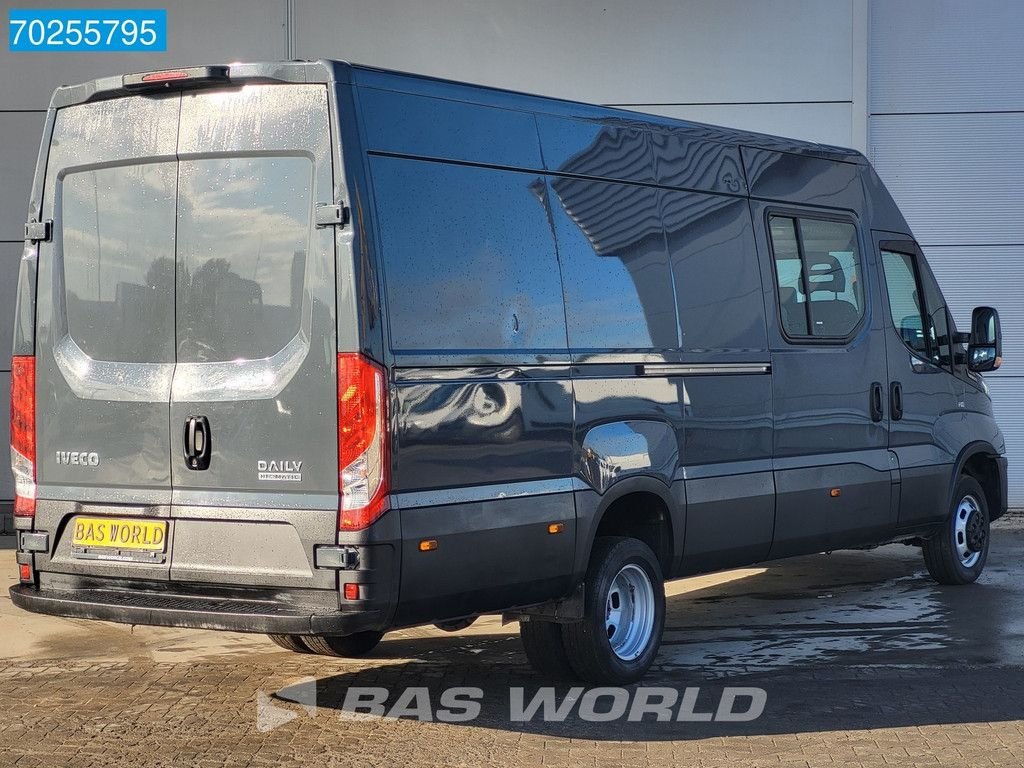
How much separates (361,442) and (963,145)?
9.59 meters

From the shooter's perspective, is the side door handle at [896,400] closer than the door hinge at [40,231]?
No

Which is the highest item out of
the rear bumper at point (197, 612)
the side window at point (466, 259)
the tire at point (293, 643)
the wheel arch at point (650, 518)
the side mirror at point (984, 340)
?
the side window at point (466, 259)

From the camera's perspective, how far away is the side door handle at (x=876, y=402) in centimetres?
881

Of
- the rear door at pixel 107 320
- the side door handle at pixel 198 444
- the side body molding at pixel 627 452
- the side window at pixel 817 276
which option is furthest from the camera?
the side window at pixel 817 276

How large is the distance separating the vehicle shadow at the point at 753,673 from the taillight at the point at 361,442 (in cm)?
116

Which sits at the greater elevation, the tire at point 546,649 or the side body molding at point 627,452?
the side body molding at point 627,452

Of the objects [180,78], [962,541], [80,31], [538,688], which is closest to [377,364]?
[180,78]

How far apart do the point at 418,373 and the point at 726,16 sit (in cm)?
858

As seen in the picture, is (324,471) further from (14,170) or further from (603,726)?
(14,170)

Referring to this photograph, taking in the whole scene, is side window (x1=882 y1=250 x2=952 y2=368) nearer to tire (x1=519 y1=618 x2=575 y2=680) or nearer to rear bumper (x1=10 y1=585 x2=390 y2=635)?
tire (x1=519 y1=618 x2=575 y2=680)

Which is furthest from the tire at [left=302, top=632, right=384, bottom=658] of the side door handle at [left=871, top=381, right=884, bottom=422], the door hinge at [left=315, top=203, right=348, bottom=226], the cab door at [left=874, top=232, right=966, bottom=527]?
the cab door at [left=874, top=232, right=966, bottom=527]

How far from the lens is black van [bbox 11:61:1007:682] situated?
5906 mm

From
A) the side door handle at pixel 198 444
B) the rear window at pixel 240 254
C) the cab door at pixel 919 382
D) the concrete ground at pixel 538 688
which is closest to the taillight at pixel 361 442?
the rear window at pixel 240 254

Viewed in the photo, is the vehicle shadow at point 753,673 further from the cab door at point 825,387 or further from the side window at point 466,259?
the side window at point 466,259
